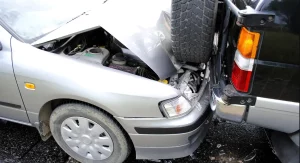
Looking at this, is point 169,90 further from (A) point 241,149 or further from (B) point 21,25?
(B) point 21,25

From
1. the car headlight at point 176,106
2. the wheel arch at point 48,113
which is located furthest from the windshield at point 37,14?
the car headlight at point 176,106

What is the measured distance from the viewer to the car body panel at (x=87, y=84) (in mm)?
2137

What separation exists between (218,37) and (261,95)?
0.87 m

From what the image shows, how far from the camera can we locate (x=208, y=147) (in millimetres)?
2871

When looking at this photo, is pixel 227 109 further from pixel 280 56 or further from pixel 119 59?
pixel 119 59

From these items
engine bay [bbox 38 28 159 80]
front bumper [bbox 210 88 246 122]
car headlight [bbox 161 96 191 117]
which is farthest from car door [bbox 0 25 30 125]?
front bumper [bbox 210 88 246 122]

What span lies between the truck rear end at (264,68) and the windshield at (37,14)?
1493 mm

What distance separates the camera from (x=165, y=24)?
109 inches

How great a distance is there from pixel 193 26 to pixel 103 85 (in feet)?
2.49

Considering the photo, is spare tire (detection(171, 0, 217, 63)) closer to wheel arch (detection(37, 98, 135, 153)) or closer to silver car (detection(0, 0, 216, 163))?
silver car (detection(0, 0, 216, 163))

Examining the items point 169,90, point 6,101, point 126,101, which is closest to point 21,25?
point 6,101

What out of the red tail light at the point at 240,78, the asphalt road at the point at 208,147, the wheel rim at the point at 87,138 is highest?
the red tail light at the point at 240,78

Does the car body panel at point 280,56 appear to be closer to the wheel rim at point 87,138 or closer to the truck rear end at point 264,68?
the truck rear end at point 264,68

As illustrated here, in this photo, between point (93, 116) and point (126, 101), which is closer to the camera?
point (126, 101)
